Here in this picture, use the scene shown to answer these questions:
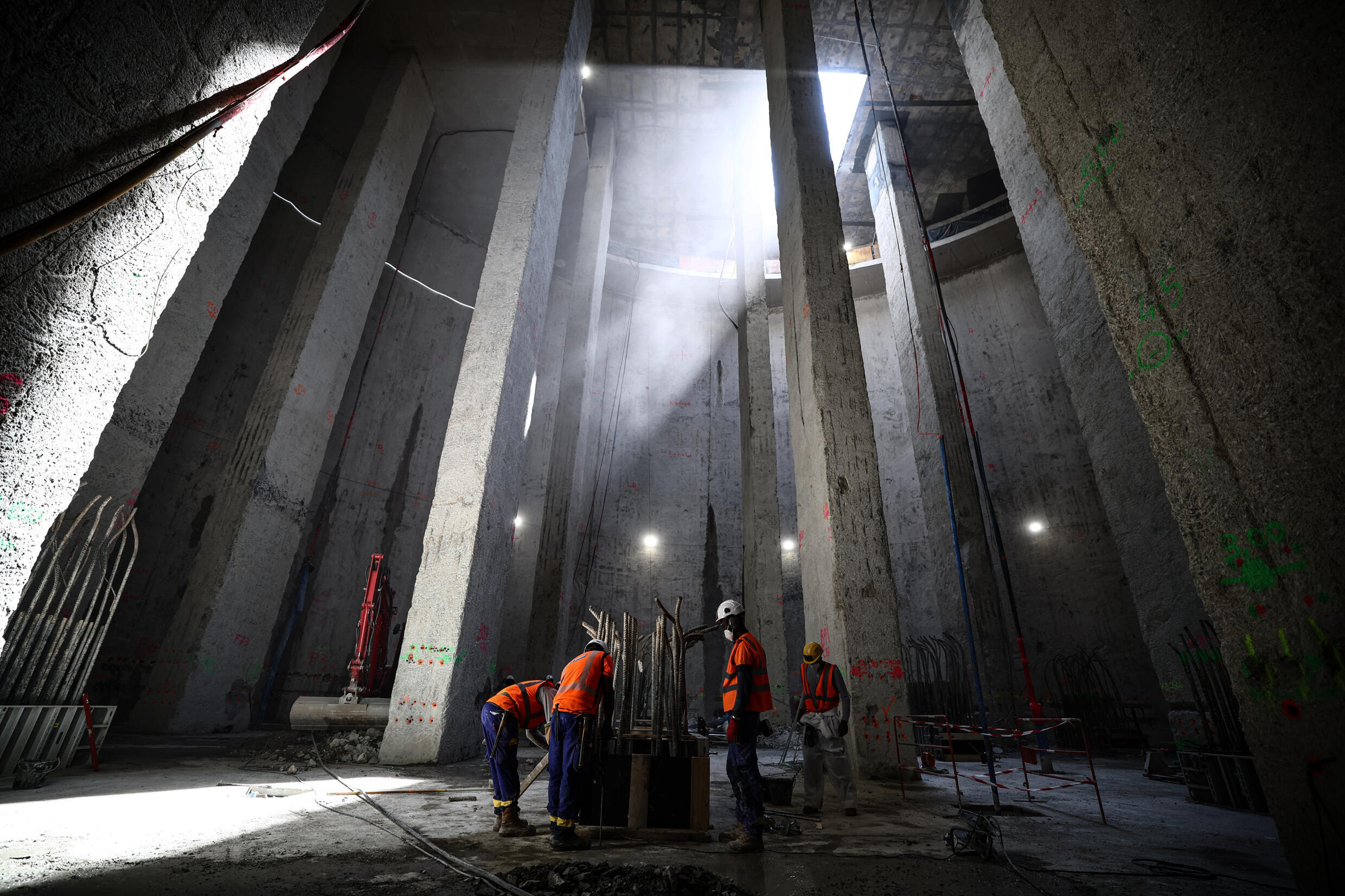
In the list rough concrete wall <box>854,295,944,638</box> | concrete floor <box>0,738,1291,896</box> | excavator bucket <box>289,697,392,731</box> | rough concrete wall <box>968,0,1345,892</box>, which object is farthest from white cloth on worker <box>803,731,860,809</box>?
rough concrete wall <box>854,295,944,638</box>

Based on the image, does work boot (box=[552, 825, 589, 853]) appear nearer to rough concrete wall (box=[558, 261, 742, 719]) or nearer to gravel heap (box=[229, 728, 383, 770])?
gravel heap (box=[229, 728, 383, 770])

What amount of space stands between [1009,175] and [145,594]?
15.0 meters

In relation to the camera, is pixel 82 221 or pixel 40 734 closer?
pixel 82 221

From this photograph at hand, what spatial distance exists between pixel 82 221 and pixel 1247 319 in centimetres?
368

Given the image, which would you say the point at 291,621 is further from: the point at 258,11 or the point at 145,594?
the point at 258,11

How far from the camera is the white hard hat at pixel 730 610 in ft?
14.3

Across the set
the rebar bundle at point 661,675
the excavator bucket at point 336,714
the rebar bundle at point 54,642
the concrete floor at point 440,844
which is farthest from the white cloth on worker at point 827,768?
the rebar bundle at point 54,642

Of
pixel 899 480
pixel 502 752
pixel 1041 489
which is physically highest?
pixel 899 480

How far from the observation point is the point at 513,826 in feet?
11.7

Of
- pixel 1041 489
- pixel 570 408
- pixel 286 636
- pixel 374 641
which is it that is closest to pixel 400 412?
pixel 570 408

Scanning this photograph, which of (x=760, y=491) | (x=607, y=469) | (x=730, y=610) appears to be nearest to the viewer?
(x=730, y=610)

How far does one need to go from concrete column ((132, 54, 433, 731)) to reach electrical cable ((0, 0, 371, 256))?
759cm

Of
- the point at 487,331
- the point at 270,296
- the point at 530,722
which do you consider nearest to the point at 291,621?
the point at 270,296

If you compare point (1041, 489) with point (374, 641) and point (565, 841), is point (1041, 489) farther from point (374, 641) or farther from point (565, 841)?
point (374, 641)
